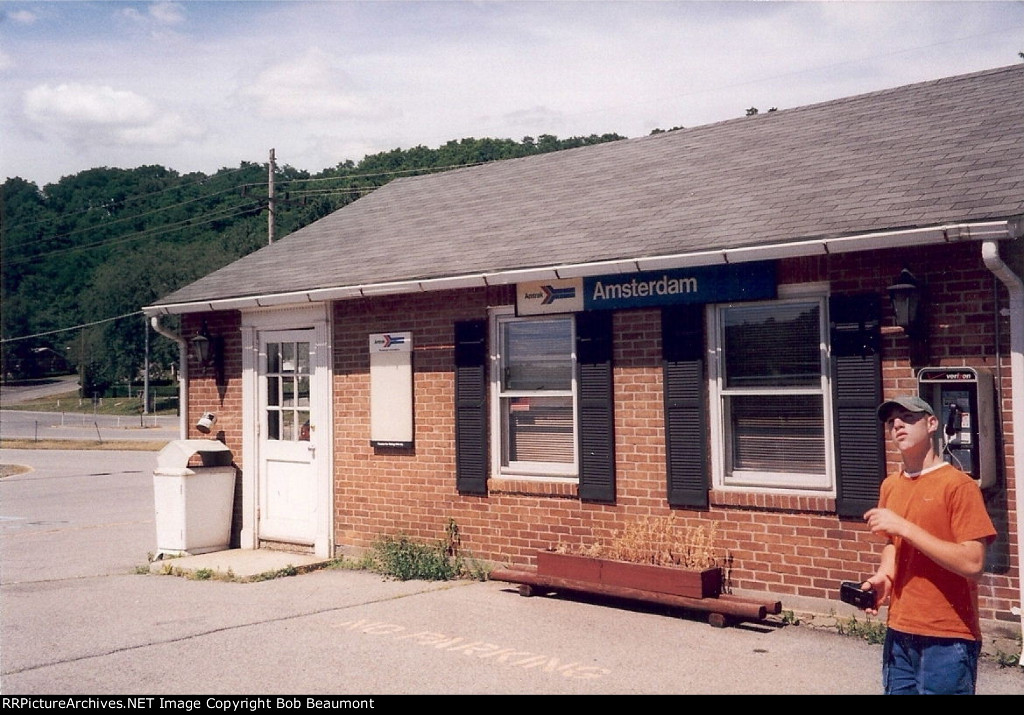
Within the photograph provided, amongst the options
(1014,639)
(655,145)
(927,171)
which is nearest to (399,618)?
(1014,639)

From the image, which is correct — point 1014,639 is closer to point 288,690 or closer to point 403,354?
point 288,690

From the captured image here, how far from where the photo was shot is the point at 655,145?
1144 cm

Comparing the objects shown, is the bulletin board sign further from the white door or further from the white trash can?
the white trash can

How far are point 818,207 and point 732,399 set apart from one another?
166 cm

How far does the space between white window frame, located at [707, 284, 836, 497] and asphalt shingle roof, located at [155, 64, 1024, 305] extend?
1.89 ft

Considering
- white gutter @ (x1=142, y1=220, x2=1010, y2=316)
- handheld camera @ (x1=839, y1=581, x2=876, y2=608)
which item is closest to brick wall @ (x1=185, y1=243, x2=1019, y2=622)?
white gutter @ (x1=142, y1=220, x2=1010, y2=316)

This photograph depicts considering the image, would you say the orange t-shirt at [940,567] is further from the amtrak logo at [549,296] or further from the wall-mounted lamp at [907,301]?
the amtrak logo at [549,296]

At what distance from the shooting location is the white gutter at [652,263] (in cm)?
629

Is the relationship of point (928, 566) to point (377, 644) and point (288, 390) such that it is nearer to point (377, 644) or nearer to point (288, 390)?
point (377, 644)

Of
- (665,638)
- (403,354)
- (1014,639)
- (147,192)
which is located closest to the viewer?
(1014,639)

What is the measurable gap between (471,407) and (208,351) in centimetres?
381

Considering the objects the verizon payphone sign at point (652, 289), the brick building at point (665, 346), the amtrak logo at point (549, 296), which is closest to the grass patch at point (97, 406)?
the brick building at point (665, 346)

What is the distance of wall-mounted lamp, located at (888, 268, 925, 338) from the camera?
6598 mm

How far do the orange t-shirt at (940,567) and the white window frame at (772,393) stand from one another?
355 centimetres
